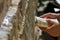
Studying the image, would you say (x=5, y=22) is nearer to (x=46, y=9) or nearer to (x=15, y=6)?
(x=15, y=6)

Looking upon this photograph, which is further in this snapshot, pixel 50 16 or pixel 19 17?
Result: pixel 50 16

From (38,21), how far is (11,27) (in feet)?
1.90

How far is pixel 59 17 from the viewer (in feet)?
4.59

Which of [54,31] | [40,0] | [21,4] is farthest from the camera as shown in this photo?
[40,0]

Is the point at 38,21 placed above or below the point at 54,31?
above

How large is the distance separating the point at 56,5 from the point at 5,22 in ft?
5.67

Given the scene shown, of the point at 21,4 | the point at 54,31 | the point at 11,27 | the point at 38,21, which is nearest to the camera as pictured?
the point at 11,27

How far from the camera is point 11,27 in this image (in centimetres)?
46

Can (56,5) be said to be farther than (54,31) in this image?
Yes

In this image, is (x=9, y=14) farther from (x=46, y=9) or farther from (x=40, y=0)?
(x=40, y=0)

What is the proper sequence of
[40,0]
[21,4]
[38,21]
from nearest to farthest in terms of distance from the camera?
[21,4] → [38,21] → [40,0]

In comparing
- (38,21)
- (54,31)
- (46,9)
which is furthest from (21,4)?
(46,9)

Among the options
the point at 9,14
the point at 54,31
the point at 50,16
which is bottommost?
the point at 54,31

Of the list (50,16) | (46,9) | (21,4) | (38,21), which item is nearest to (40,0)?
(46,9)
